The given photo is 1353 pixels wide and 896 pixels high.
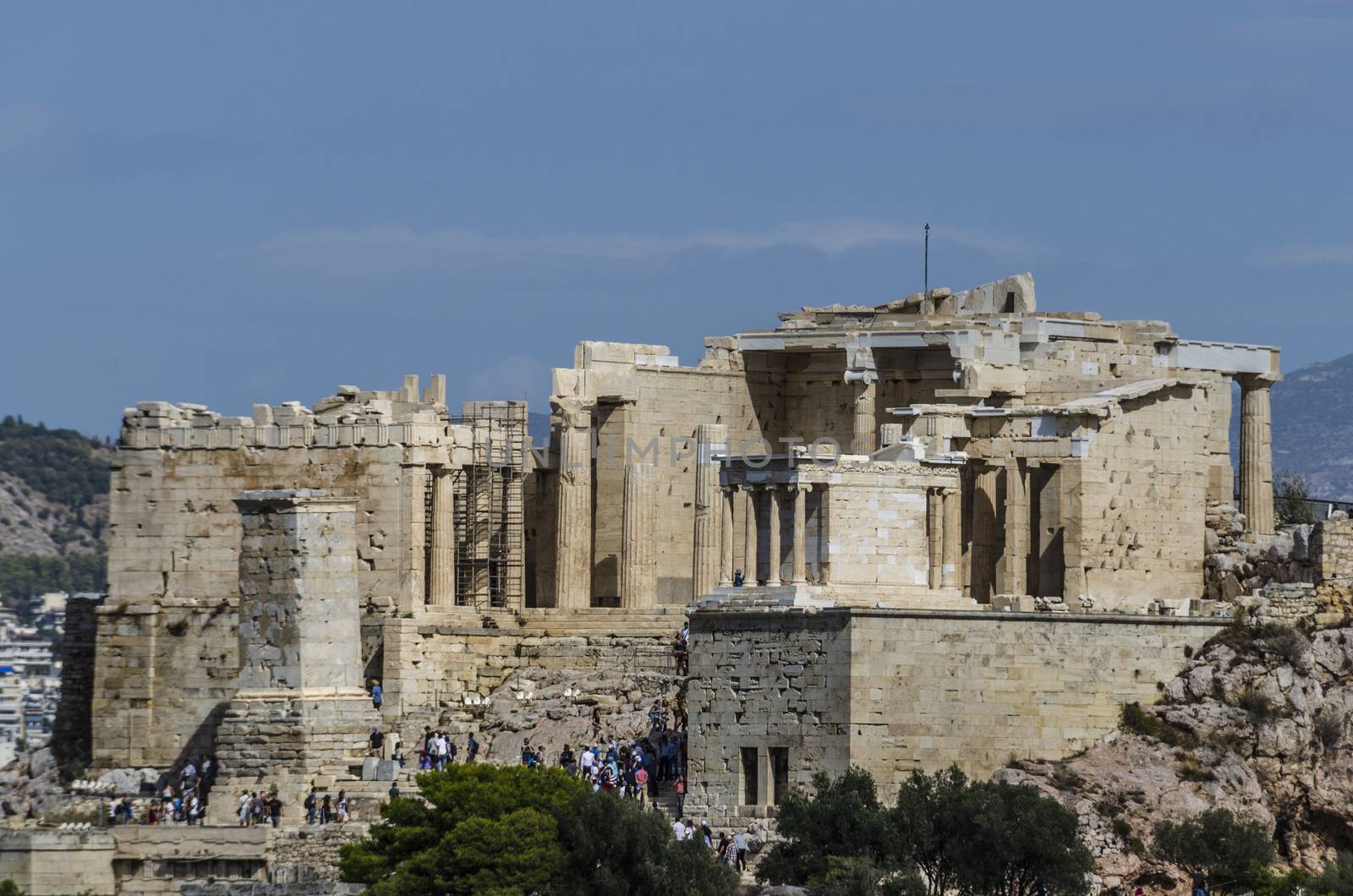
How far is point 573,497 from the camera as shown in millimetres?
86000

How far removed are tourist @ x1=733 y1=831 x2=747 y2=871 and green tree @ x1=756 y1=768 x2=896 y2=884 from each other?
1.09 metres

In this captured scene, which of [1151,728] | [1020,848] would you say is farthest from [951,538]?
[1020,848]

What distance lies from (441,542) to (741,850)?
17.6m

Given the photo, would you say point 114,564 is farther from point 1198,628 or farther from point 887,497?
point 1198,628

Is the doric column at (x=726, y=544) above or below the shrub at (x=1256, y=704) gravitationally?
above

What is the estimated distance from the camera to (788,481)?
7200 cm

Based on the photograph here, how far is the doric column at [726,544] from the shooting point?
74.9 m

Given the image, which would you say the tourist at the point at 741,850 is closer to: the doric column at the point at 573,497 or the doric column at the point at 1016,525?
the doric column at the point at 1016,525

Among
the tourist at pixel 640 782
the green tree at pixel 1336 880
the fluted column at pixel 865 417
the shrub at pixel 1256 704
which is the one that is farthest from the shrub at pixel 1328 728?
the fluted column at pixel 865 417

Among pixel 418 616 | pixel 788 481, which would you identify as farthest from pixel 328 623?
pixel 788 481

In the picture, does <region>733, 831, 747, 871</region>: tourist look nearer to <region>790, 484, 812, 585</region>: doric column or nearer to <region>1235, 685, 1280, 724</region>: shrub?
<region>790, 484, 812, 585</region>: doric column

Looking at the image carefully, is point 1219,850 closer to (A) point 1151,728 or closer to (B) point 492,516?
(A) point 1151,728

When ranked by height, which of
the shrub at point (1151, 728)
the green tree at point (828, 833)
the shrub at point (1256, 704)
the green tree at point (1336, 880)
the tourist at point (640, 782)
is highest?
the shrub at point (1256, 704)

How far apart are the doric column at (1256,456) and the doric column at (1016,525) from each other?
8245 mm
